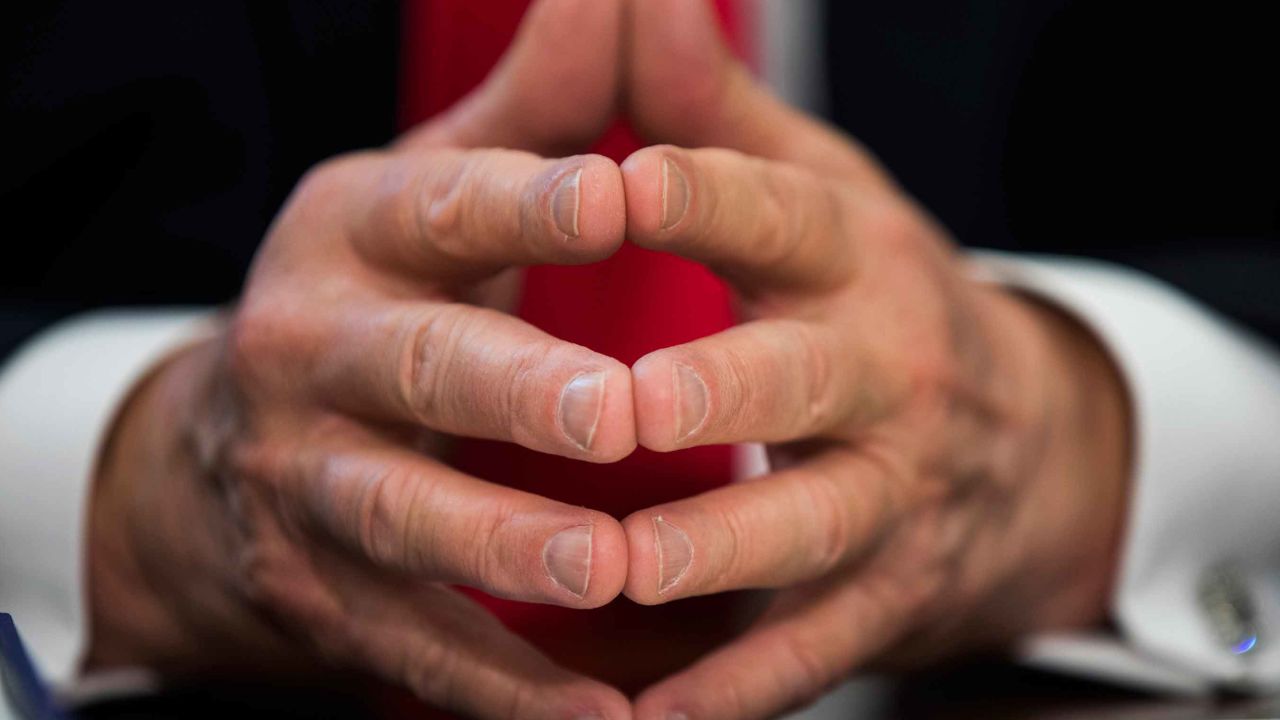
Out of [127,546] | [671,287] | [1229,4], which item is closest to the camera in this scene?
[671,287]

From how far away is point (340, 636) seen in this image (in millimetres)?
252

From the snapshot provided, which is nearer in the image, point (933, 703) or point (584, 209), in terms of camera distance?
point (584, 209)

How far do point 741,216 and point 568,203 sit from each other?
0.05 metres

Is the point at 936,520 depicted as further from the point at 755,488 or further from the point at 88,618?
the point at 88,618

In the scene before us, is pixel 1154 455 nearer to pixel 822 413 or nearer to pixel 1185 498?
pixel 1185 498

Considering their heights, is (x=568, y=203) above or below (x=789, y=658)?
above

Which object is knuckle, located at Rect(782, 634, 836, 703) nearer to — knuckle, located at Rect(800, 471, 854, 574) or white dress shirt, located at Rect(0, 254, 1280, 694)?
knuckle, located at Rect(800, 471, 854, 574)

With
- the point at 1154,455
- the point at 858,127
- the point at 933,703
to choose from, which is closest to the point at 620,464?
the point at 933,703

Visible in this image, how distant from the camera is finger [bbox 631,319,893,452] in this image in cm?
18

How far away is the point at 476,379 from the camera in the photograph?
0.65 ft

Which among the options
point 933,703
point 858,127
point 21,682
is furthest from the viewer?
point 858,127

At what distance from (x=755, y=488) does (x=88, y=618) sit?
20 cm

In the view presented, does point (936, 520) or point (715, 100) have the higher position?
point (715, 100)

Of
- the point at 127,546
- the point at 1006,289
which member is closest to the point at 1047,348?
the point at 1006,289
